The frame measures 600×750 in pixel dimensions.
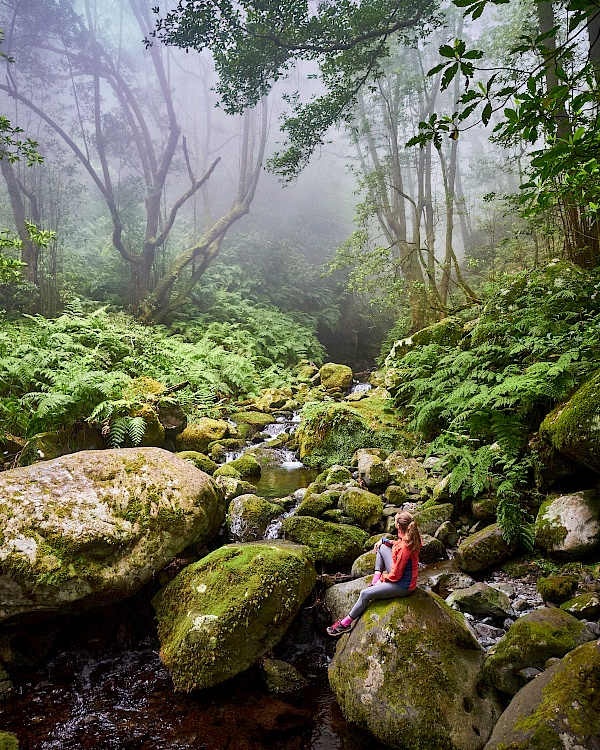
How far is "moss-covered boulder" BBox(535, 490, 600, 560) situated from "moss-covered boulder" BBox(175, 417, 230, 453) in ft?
19.7

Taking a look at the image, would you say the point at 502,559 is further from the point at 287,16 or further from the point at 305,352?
the point at 305,352

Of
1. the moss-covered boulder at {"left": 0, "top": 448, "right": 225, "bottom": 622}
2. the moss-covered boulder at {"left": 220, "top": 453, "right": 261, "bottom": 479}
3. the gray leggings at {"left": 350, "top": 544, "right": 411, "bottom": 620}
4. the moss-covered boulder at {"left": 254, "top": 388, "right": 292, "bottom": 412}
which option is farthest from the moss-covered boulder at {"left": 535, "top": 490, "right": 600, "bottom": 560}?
the moss-covered boulder at {"left": 254, "top": 388, "right": 292, "bottom": 412}

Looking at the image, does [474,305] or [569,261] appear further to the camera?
[474,305]

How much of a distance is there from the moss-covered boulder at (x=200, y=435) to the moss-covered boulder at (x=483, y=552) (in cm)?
543

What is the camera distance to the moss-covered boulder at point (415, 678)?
8.76 ft

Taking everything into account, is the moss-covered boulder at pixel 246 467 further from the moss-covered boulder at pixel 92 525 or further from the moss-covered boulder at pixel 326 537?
the moss-covered boulder at pixel 92 525

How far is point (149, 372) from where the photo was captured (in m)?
9.51

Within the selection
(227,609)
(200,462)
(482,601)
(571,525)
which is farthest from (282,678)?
(200,462)

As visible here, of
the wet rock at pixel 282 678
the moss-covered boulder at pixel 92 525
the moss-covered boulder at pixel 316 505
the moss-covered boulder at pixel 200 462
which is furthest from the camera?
the moss-covered boulder at pixel 200 462

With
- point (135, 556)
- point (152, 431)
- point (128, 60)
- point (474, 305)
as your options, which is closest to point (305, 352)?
point (474, 305)

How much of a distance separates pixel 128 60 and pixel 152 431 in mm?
28502

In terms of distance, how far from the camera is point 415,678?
9.21 ft

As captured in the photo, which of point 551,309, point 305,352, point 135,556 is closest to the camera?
point 135,556

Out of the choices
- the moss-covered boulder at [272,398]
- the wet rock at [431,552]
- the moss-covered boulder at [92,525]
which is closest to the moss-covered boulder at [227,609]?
the moss-covered boulder at [92,525]
